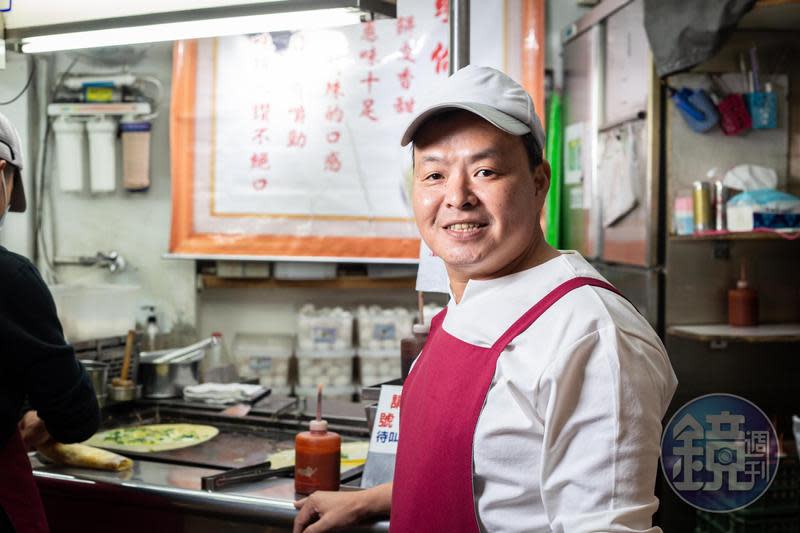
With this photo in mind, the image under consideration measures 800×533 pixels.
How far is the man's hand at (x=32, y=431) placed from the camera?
2.26m

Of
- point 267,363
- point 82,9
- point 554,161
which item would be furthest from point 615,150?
point 82,9

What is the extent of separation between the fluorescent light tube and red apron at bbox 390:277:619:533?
88 centimetres

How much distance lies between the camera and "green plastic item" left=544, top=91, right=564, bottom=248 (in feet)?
16.7

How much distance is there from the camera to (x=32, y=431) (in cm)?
226

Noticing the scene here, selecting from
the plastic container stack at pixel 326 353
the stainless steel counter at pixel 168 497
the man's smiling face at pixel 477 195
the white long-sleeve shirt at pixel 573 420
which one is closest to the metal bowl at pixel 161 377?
the stainless steel counter at pixel 168 497

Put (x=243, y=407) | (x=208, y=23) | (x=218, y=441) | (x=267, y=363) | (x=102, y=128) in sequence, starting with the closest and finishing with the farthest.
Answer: (x=208, y=23) < (x=218, y=441) < (x=243, y=407) < (x=102, y=128) < (x=267, y=363)

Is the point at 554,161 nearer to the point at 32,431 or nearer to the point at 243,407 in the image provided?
the point at 243,407

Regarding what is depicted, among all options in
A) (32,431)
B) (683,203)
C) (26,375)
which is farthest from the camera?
(683,203)

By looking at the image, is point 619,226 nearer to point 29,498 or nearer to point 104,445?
point 104,445

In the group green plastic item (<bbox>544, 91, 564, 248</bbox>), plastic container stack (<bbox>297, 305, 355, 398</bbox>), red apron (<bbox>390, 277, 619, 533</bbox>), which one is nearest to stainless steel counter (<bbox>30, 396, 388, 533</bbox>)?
red apron (<bbox>390, 277, 619, 533</bbox>)

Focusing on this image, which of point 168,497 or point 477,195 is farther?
point 168,497

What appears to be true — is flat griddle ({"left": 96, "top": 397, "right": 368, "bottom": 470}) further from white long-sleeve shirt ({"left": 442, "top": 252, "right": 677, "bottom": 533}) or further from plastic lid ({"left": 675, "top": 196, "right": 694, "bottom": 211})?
plastic lid ({"left": 675, "top": 196, "right": 694, "bottom": 211})

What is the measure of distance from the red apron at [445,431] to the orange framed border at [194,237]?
325 centimetres

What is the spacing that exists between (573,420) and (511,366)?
5.8 inches
